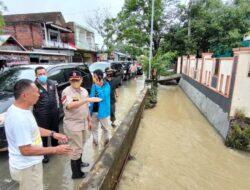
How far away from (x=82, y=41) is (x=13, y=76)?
27.7 meters

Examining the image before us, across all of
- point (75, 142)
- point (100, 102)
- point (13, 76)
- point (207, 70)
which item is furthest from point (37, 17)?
point (75, 142)

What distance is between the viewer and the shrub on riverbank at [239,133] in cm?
459

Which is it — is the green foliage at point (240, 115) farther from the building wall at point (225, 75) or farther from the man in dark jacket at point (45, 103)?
the man in dark jacket at point (45, 103)

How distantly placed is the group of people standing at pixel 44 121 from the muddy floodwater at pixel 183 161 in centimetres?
102

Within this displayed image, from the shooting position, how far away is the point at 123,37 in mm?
21906

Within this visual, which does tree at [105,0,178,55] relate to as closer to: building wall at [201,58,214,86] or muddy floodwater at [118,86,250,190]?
building wall at [201,58,214,86]

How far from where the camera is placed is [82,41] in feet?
102

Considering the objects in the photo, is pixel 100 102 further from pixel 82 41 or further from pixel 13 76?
pixel 82 41

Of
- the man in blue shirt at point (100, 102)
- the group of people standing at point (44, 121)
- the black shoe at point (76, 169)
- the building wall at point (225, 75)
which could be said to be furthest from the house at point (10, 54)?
the building wall at point (225, 75)

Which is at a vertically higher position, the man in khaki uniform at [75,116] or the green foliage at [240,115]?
the man in khaki uniform at [75,116]

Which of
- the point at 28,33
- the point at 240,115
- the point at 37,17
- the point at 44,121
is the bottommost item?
the point at 240,115

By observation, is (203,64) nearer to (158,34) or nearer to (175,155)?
(175,155)

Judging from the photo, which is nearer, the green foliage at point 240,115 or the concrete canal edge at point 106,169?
the concrete canal edge at point 106,169

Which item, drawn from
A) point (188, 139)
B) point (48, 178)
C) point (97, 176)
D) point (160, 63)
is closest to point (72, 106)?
point (97, 176)
